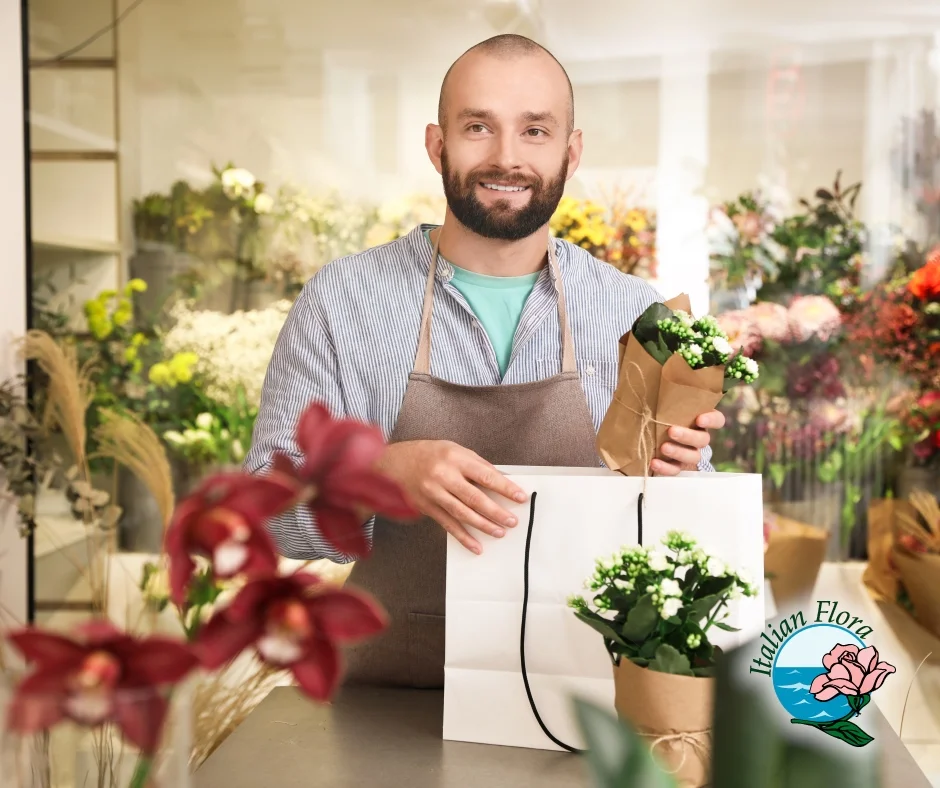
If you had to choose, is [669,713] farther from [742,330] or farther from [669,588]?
[742,330]

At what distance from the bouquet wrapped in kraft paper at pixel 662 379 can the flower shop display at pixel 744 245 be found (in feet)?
6.20

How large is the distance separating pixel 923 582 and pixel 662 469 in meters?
2.10

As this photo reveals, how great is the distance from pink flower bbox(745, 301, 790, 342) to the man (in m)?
1.28

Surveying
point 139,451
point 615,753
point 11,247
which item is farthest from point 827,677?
point 11,247

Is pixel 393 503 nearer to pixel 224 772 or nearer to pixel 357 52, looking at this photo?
pixel 224 772

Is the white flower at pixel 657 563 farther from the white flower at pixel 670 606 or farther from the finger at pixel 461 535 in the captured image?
the finger at pixel 461 535

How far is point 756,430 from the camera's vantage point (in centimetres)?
292

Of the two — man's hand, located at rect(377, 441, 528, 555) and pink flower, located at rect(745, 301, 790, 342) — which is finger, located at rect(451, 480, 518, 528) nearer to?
man's hand, located at rect(377, 441, 528, 555)

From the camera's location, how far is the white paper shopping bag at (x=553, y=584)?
A: 101 centimetres

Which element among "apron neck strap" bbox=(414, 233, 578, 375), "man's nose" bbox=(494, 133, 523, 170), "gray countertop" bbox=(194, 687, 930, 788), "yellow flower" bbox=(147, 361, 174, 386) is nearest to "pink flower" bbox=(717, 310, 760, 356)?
"apron neck strap" bbox=(414, 233, 578, 375)

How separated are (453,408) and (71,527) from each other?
2.12 meters

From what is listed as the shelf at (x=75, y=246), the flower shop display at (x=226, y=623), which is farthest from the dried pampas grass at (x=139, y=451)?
the flower shop display at (x=226, y=623)

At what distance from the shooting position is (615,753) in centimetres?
38

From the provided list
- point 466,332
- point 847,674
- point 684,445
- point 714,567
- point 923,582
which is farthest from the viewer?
point 923,582
